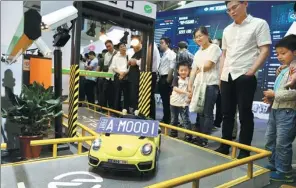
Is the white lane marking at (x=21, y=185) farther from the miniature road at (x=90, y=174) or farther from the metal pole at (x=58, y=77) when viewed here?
the metal pole at (x=58, y=77)

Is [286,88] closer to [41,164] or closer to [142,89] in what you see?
[41,164]

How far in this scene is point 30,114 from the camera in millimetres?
2766

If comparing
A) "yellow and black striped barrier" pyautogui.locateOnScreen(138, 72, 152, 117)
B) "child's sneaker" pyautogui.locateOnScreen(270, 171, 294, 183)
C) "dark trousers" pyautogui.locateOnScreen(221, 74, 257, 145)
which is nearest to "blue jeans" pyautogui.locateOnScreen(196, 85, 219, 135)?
"dark trousers" pyautogui.locateOnScreen(221, 74, 257, 145)

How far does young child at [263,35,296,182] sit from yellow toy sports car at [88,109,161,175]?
100 cm

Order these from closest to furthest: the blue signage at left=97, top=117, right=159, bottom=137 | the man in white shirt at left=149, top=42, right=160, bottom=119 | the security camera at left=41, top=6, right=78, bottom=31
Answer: the blue signage at left=97, top=117, right=159, bottom=137, the security camera at left=41, top=6, right=78, bottom=31, the man in white shirt at left=149, top=42, right=160, bottom=119

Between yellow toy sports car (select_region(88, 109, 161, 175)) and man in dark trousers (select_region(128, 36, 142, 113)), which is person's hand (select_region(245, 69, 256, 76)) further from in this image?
man in dark trousers (select_region(128, 36, 142, 113))

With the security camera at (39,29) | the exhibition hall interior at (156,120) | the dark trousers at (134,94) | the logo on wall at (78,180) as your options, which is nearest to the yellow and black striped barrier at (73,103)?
the exhibition hall interior at (156,120)

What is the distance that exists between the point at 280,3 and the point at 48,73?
5125mm

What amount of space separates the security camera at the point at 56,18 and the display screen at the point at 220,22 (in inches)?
A: 194

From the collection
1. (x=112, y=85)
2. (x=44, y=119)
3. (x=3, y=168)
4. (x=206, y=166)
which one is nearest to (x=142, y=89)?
(x=112, y=85)

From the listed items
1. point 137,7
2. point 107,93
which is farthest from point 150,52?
point 107,93

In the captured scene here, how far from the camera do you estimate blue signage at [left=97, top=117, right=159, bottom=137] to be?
2.16 meters

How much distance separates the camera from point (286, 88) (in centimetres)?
227

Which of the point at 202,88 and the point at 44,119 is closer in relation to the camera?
the point at 44,119
